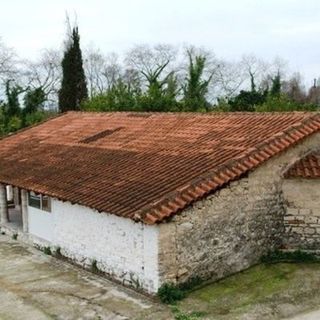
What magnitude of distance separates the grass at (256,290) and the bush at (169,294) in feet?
0.51

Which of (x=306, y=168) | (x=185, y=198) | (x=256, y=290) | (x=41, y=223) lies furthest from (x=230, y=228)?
(x=41, y=223)

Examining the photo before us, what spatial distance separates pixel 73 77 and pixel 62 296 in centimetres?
2423

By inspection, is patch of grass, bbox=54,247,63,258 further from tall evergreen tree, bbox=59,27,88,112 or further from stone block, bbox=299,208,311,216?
tall evergreen tree, bbox=59,27,88,112

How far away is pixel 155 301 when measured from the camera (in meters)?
11.5

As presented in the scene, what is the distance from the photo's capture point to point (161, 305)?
11234mm

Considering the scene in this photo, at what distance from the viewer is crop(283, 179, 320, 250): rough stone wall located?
1348 centimetres

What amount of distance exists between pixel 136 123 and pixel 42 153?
3.52m

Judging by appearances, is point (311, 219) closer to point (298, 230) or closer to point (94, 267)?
point (298, 230)

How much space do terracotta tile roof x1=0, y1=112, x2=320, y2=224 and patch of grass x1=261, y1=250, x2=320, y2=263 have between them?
2554 millimetres

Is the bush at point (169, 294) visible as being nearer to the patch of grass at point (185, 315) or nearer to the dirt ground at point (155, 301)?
the dirt ground at point (155, 301)

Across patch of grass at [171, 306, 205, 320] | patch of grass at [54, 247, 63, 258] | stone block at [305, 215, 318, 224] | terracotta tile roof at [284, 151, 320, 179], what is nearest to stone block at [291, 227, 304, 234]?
stone block at [305, 215, 318, 224]

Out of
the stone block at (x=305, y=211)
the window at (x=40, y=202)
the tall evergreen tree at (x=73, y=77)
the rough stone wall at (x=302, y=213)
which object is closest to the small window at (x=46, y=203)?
the window at (x=40, y=202)

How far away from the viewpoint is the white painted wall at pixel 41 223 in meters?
16.2

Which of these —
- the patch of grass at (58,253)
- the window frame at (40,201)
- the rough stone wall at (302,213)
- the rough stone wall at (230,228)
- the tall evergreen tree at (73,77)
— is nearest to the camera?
the rough stone wall at (230,228)
